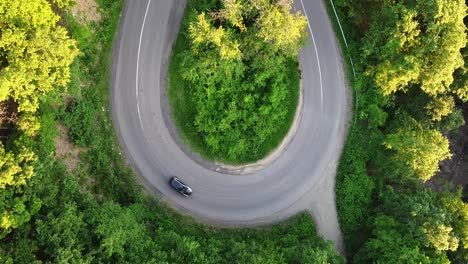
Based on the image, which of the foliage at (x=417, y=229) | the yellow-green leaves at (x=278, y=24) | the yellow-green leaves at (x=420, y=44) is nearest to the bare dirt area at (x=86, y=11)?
the yellow-green leaves at (x=278, y=24)

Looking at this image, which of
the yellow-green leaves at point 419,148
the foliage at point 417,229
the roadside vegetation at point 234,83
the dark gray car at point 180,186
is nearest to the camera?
the foliage at point 417,229

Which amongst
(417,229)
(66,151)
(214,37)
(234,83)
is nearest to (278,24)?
(214,37)

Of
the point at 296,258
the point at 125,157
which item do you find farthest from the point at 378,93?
the point at 125,157

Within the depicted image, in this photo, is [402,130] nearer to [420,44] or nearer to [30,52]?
[420,44]

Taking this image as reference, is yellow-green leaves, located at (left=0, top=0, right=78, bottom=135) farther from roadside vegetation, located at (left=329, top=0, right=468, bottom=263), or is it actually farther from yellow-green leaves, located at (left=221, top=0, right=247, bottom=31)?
roadside vegetation, located at (left=329, top=0, right=468, bottom=263)

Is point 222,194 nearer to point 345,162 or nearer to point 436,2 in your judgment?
point 345,162

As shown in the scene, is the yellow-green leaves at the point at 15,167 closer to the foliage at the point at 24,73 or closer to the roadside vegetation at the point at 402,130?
the foliage at the point at 24,73
